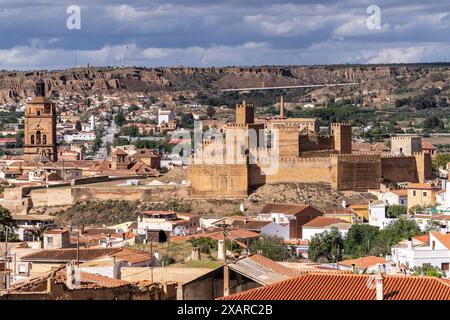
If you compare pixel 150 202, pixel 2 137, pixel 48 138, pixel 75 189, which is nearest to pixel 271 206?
pixel 150 202

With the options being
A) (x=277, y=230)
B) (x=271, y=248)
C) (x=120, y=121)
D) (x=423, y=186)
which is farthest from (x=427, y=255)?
(x=120, y=121)

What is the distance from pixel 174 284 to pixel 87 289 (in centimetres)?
206

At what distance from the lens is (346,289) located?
43.7 feet

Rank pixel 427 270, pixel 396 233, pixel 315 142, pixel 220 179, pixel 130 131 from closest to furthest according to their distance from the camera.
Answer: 1. pixel 427 270
2. pixel 396 233
3. pixel 220 179
4. pixel 315 142
5. pixel 130 131

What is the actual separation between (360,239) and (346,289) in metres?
26.2

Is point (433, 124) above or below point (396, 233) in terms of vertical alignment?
above

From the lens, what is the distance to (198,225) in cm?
4644

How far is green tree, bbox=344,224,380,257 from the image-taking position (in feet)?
122

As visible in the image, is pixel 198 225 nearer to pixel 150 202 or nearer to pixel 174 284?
pixel 150 202

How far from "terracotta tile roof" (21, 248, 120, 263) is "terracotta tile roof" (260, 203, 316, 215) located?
19.2 meters

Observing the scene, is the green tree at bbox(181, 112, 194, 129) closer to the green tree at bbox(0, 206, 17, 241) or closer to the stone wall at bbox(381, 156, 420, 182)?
the stone wall at bbox(381, 156, 420, 182)

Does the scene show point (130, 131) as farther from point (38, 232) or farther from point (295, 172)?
point (38, 232)

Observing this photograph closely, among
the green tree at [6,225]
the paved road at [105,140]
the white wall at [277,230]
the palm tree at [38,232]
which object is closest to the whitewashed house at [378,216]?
the white wall at [277,230]

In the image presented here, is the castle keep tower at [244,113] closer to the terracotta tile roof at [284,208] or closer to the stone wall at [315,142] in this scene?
the stone wall at [315,142]
